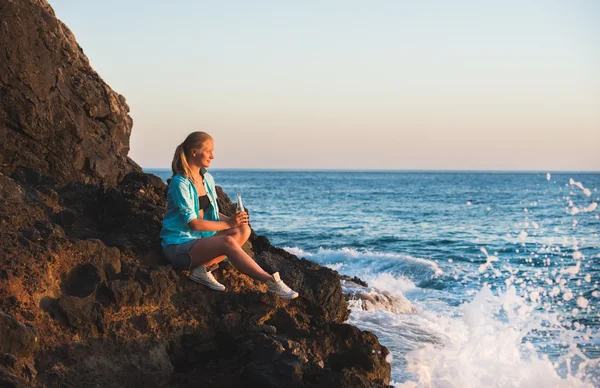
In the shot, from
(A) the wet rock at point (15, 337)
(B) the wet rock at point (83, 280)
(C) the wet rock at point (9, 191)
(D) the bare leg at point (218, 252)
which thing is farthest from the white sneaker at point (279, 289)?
(C) the wet rock at point (9, 191)

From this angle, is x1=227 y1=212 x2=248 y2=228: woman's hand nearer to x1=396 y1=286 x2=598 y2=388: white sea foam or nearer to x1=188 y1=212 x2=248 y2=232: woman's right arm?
x1=188 y1=212 x2=248 y2=232: woman's right arm

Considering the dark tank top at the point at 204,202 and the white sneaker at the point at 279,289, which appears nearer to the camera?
the white sneaker at the point at 279,289

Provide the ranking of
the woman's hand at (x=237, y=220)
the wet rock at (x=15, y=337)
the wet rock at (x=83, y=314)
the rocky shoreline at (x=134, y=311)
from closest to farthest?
1. the wet rock at (x=15, y=337)
2. the rocky shoreline at (x=134, y=311)
3. the wet rock at (x=83, y=314)
4. the woman's hand at (x=237, y=220)

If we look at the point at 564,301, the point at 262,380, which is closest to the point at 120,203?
the point at 262,380

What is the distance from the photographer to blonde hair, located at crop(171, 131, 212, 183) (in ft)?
20.5

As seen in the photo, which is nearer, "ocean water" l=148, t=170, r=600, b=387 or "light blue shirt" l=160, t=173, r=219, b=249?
"light blue shirt" l=160, t=173, r=219, b=249

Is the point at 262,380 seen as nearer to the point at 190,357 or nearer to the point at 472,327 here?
the point at 190,357

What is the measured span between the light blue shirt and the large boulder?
2.59 m

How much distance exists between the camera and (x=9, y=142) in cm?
802

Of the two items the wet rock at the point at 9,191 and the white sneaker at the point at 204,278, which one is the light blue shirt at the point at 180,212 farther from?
the wet rock at the point at 9,191

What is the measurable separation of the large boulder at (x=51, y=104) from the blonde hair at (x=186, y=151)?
2.56 meters

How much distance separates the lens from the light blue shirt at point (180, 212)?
610 centimetres

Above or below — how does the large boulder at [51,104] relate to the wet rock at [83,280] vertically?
above

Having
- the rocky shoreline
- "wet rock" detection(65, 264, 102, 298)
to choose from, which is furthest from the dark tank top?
"wet rock" detection(65, 264, 102, 298)
